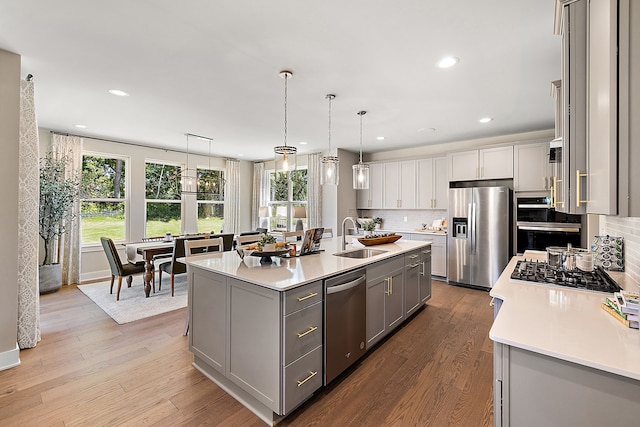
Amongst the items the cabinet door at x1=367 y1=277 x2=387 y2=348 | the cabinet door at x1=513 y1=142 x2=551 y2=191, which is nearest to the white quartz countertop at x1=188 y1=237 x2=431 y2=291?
the cabinet door at x1=367 y1=277 x2=387 y2=348

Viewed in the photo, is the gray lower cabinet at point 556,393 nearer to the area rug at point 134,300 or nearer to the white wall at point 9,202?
the white wall at point 9,202

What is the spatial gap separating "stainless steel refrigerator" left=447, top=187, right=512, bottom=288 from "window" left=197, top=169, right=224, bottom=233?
16.9 feet

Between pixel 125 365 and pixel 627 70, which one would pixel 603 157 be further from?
pixel 125 365

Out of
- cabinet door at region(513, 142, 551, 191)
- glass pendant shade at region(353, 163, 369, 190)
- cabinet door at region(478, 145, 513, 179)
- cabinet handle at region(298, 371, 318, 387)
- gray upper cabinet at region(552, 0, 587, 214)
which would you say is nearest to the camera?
gray upper cabinet at region(552, 0, 587, 214)

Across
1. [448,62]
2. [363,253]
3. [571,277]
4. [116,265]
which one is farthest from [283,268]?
[116,265]

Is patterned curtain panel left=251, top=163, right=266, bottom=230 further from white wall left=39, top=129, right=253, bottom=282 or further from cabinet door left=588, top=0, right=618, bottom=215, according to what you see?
cabinet door left=588, top=0, right=618, bottom=215

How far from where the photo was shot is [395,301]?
304 centimetres

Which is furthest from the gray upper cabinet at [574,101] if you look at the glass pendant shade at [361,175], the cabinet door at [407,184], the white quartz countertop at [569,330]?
the cabinet door at [407,184]

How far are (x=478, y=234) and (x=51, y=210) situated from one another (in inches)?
266

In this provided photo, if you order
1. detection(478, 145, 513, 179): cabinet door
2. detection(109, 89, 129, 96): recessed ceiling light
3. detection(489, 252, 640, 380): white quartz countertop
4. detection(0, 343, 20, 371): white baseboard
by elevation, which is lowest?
detection(0, 343, 20, 371): white baseboard

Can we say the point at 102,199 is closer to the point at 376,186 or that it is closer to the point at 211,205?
the point at 211,205

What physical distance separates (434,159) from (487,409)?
14.8ft

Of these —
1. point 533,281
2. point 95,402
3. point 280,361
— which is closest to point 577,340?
point 533,281

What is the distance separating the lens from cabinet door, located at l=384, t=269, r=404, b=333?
2.91 meters
